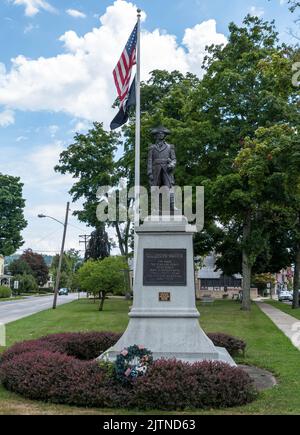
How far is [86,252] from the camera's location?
71.3 meters

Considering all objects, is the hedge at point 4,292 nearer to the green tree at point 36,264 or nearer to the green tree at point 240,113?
the green tree at point 36,264

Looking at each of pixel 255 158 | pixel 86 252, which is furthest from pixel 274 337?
pixel 86 252

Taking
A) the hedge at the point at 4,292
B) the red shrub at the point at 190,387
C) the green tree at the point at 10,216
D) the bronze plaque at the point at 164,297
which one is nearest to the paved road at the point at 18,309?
the hedge at the point at 4,292

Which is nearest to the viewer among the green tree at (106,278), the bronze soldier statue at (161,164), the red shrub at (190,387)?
the red shrub at (190,387)

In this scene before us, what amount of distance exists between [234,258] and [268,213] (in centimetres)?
1448

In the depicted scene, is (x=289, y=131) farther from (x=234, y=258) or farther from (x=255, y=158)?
(x=234, y=258)

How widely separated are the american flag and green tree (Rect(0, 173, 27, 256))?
5681 centimetres

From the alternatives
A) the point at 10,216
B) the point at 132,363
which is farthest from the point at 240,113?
the point at 10,216

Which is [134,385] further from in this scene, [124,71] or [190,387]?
[124,71]

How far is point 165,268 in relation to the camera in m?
11.5

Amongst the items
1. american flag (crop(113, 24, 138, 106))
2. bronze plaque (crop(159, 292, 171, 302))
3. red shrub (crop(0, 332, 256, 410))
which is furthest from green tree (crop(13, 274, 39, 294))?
red shrub (crop(0, 332, 256, 410))

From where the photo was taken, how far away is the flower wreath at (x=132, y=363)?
8688 mm

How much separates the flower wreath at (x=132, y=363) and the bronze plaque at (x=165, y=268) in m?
2.35

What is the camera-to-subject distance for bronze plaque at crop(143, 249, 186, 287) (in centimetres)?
1143
